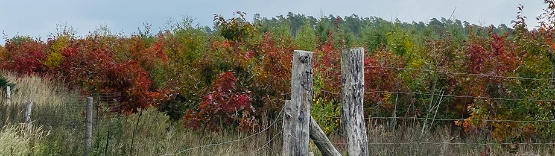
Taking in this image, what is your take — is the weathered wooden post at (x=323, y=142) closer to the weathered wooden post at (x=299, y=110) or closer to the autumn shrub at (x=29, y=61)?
the weathered wooden post at (x=299, y=110)

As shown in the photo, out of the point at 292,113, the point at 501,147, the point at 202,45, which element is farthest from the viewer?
the point at 202,45

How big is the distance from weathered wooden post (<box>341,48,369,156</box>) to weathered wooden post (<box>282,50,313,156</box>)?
18.5 inches

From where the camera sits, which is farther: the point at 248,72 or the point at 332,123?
the point at 248,72

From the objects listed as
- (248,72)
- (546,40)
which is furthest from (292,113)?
(546,40)

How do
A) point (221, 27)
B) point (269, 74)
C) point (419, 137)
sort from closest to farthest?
1. point (419, 137)
2. point (269, 74)
3. point (221, 27)

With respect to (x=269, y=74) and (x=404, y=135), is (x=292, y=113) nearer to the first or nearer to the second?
(x=404, y=135)

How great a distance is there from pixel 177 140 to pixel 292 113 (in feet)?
15.7

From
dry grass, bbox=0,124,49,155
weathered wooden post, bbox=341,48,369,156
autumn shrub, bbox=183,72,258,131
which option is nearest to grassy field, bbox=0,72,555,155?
dry grass, bbox=0,124,49,155

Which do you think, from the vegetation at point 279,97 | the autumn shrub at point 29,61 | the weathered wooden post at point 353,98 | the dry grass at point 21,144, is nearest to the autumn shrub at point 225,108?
the vegetation at point 279,97

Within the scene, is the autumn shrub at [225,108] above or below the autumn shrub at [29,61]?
below

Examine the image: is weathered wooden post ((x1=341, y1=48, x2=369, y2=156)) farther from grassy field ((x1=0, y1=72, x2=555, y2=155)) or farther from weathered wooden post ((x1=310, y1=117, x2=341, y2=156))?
grassy field ((x1=0, y1=72, x2=555, y2=155))

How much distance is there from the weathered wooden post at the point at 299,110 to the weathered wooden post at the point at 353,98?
47 centimetres

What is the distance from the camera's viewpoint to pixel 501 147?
11.2 metres

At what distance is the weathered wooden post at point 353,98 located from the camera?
7.14m
